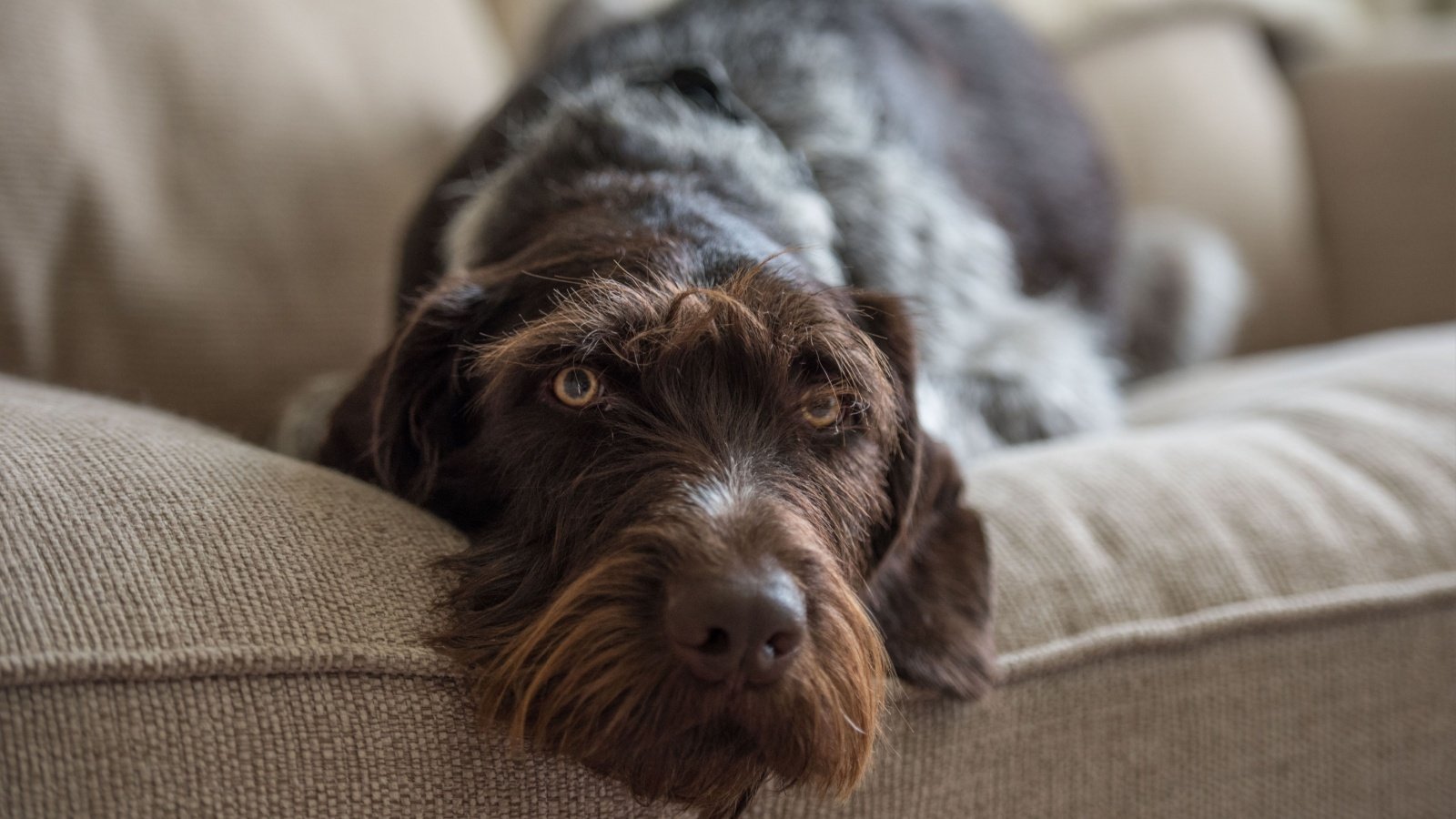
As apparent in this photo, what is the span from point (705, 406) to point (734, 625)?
1.06 ft

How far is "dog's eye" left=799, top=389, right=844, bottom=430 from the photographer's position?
1370 millimetres

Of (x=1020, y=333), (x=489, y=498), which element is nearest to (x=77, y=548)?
(x=489, y=498)

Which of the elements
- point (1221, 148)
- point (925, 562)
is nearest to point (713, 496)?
point (925, 562)

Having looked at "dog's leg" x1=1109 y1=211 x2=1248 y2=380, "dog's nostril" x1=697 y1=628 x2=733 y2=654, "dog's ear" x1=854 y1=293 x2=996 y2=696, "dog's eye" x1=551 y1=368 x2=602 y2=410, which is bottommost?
"dog's leg" x1=1109 y1=211 x2=1248 y2=380

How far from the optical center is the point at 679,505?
3.85 feet

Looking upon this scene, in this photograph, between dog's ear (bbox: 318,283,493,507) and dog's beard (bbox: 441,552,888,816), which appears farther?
dog's ear (bbox: 318,283,493,507)

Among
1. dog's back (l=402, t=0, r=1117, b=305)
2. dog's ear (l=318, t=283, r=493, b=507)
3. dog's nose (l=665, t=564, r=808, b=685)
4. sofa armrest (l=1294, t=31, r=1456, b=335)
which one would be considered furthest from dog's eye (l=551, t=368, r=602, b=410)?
sofa armrest (l=1294, t=31, r=1456, b=335)

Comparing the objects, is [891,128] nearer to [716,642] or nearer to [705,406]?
[705,406]

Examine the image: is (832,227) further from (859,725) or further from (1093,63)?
(1093,63)

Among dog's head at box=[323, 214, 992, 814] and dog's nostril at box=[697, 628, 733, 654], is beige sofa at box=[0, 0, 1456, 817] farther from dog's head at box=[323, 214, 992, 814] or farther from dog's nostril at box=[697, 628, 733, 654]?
dog's nostril at box=[697, 628, 733, 654]

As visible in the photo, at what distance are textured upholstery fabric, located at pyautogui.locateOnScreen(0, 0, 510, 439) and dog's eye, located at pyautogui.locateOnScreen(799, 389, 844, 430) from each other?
1199 mm

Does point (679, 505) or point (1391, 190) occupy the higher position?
point (679, 505)

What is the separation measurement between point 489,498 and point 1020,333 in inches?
53.5

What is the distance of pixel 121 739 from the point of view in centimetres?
100
